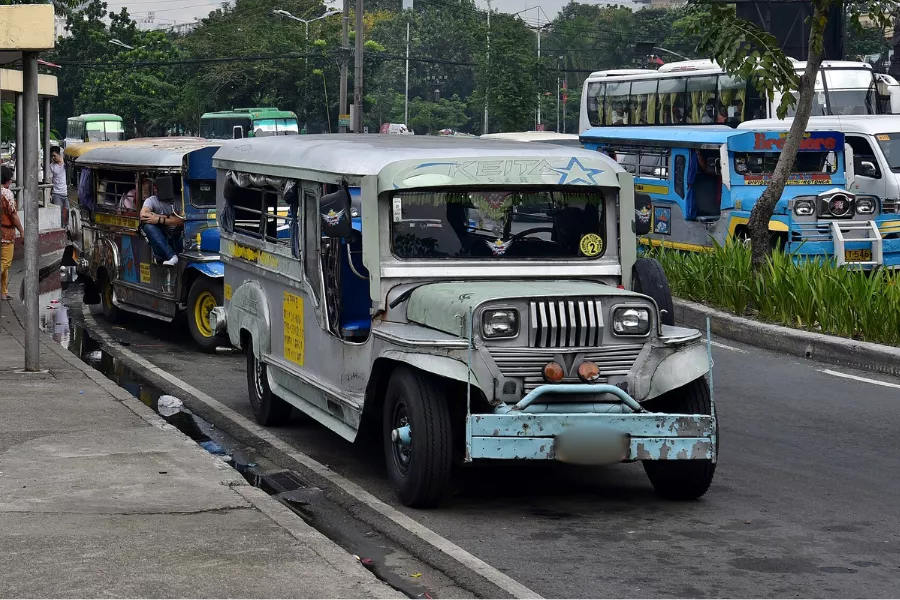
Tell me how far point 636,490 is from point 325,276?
240 centimetres

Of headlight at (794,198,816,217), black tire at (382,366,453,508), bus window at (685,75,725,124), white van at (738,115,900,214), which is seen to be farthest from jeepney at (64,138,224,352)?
bus window at (685,75,725,124)

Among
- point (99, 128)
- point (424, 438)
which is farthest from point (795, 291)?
point (99, 128)

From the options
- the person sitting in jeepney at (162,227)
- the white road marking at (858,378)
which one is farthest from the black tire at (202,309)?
the white road marking at (858,378)

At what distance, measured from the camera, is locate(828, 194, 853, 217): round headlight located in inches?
668

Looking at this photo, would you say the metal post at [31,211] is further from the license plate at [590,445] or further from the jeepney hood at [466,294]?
the license plate at [590,445]

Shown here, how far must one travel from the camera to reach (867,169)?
2056cm

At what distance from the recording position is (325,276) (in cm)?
873

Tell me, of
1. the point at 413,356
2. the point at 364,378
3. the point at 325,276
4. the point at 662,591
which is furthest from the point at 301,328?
the point at 662,591

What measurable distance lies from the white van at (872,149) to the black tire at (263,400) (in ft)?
39.2

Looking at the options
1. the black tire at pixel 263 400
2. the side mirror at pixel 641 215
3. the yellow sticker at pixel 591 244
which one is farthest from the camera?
the black tire at pixel 263 400

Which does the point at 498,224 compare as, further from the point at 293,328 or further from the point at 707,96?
the point at 707,96

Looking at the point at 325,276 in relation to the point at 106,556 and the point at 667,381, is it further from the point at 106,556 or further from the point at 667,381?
the point at 106,556

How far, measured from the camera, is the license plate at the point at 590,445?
704cm

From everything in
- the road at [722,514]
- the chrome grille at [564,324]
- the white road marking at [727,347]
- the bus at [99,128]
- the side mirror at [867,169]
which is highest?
the bus at [99,128]
